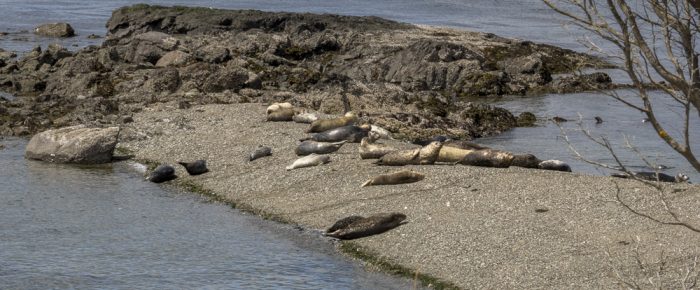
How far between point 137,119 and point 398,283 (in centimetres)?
1237

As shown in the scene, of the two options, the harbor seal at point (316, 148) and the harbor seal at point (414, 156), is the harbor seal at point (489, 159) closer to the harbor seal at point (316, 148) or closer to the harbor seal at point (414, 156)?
the harbor seal at point (414, 156)

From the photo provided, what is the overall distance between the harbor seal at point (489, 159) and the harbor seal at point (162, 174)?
5.03 metres

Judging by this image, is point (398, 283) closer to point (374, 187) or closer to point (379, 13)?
point (374, 187)

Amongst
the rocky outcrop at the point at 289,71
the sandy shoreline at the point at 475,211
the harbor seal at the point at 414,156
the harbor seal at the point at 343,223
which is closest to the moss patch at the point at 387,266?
the sandy shoreline at the point at 475,211

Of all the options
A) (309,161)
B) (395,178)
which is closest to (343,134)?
(309,161)

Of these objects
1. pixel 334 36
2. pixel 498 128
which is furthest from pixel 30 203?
pixel 334 36

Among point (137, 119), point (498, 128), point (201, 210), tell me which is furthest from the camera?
Result: point (498, 128)

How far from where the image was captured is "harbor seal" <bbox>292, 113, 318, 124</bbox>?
2162 centimetres

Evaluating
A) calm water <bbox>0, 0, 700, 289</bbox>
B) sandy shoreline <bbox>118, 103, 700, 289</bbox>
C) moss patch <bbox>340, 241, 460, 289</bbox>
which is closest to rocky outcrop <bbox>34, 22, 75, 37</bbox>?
calm water <bbox>0, 0, 700, 289</bbox>

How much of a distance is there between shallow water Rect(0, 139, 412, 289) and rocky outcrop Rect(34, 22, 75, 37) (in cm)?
2987

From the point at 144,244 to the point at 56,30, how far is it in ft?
115

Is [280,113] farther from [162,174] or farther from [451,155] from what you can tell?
[451,155]

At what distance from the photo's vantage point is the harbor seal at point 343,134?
19188 millimetres

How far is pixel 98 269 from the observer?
13.1 meters
